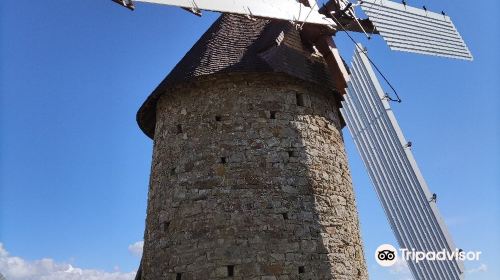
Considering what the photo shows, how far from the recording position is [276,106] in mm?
8992

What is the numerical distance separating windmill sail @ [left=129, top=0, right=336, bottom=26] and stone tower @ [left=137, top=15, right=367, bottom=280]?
46cm

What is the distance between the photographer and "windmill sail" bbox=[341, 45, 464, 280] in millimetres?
7676

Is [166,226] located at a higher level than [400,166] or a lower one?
lower

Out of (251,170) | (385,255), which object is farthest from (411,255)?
(251,170)

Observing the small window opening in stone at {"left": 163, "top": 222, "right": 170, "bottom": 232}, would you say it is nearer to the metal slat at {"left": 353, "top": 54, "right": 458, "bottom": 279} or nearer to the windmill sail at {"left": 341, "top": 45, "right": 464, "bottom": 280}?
the windmill sail at {"left": 341, "top": 45, "right": 464, "bottom": 280}

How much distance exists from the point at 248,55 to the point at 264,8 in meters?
1.01

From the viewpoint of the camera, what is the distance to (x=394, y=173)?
27.4 feet

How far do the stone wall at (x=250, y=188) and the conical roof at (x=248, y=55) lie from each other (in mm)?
240

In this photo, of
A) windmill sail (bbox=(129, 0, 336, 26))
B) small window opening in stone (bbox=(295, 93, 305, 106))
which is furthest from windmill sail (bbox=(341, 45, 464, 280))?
windmill sail (bbox=(129, 0, 336, 26))

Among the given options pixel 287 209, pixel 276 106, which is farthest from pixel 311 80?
pixel 287 209

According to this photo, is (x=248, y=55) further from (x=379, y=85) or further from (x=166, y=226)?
(x=166, y=226)

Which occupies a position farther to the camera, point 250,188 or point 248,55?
point 248,55

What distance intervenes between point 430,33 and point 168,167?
22.7 ft

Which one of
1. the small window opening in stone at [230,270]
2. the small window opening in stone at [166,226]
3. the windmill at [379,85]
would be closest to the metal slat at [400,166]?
the windmill at [379,85]
